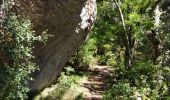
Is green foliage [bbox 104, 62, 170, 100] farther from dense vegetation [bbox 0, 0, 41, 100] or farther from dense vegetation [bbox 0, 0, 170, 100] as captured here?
dense vegetation [bbox 0, 0, 41, 100]

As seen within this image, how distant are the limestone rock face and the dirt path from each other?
307cm

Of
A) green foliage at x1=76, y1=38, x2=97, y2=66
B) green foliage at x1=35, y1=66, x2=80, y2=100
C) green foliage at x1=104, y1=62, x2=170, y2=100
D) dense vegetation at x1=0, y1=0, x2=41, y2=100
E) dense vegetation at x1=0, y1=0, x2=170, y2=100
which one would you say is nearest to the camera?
dense vegetation at x1=0, y1=0, x2=41, y2=100

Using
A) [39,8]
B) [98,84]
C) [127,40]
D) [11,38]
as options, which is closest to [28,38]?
[11,38]

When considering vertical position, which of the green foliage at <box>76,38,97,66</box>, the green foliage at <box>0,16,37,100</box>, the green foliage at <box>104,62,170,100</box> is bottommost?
the green foliage at <box>104,62,170,100</box>

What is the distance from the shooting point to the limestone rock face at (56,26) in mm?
11133

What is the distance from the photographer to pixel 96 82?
19266 millimetres

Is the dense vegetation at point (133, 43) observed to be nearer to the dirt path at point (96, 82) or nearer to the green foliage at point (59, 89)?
the dirt path at point (96, 82)

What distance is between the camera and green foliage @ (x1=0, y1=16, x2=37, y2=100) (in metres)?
9.77

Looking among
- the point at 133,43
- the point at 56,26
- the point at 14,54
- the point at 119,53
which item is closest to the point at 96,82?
the point at 133,43

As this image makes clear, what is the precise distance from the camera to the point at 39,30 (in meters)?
11.5

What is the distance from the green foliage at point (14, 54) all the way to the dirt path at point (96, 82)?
609cm

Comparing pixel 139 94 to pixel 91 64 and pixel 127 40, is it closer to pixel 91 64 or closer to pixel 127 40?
pixel 127 40

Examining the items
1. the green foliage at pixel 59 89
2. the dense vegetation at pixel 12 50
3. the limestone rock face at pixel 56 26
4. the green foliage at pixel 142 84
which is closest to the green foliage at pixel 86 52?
the green foliage at pixel 59 89

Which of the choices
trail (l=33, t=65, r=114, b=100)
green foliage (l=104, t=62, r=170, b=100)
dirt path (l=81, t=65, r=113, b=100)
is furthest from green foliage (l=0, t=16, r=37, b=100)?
dirt path (l=81, t=65, r=113, b=100)
